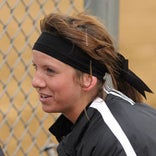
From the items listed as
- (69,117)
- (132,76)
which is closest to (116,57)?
(132,76)

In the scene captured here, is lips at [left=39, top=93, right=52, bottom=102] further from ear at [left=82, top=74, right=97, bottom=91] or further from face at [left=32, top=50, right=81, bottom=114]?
ear at [left=82, top=74, right=97, bottom=91]

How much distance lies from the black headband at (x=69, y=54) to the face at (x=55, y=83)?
2 cm

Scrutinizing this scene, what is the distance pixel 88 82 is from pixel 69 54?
0.15 metres

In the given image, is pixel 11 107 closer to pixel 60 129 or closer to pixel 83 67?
pixel 60 129

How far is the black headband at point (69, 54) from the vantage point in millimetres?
2828

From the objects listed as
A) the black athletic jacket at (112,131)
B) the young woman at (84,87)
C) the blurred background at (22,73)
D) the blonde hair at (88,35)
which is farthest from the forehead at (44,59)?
the blurred background at (22,73)

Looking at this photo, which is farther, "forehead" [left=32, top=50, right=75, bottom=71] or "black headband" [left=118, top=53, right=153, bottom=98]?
"black headband" [left=118, top=53, right=153, bottom=98]

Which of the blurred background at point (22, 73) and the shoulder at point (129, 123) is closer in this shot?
the shoulder at point (129, 123)

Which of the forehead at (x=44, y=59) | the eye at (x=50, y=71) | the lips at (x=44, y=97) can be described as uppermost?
the forehead at (x=44, y=59)

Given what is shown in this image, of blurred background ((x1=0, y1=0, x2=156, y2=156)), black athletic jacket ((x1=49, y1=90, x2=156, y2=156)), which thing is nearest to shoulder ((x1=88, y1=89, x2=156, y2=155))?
black athletic jacket ((x1=49, y1=90, x2=156, y2=156))

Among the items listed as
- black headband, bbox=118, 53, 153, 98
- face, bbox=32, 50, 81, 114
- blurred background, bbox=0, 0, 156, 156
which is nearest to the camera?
face, bbox=32, 50, 81, 114

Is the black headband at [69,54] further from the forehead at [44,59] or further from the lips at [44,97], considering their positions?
the lips at [44,97]

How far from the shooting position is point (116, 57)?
292 centimetres

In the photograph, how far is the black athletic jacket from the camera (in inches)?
104
